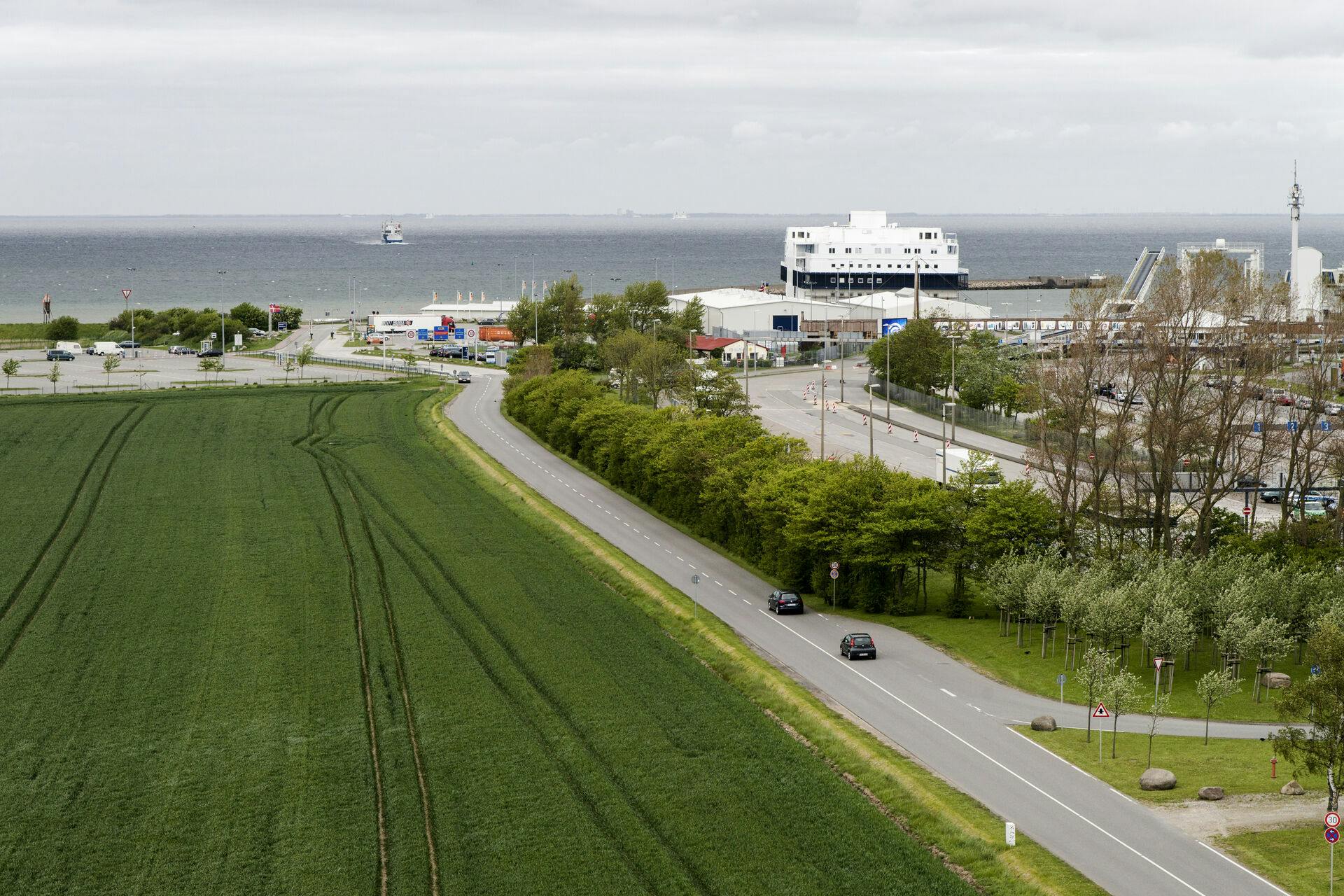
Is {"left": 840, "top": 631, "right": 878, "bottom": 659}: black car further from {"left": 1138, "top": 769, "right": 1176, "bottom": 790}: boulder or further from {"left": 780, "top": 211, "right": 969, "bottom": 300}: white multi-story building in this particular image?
{"left": 780, "top": 211, "right": 969, "bottom": 300}: white multi-story building

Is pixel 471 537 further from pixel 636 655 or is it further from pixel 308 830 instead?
pixel 308 830

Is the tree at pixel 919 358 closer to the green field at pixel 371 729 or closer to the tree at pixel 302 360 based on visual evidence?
the green field at pixel 371 729

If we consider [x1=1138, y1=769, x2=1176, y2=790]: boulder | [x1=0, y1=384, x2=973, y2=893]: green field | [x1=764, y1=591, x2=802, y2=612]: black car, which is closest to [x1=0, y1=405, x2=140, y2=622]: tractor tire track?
[x1=0, y1=384, x2=973, y2=893]: green field

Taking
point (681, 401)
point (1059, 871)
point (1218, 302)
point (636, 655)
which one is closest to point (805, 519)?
point (636, 655)

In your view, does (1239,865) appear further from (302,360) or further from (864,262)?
(864,262)

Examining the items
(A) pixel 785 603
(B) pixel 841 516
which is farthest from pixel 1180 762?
(B) pixel 841 516

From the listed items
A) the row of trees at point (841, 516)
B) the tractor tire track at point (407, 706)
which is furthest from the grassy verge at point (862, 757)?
the tractor tire track at point (407, 706)
